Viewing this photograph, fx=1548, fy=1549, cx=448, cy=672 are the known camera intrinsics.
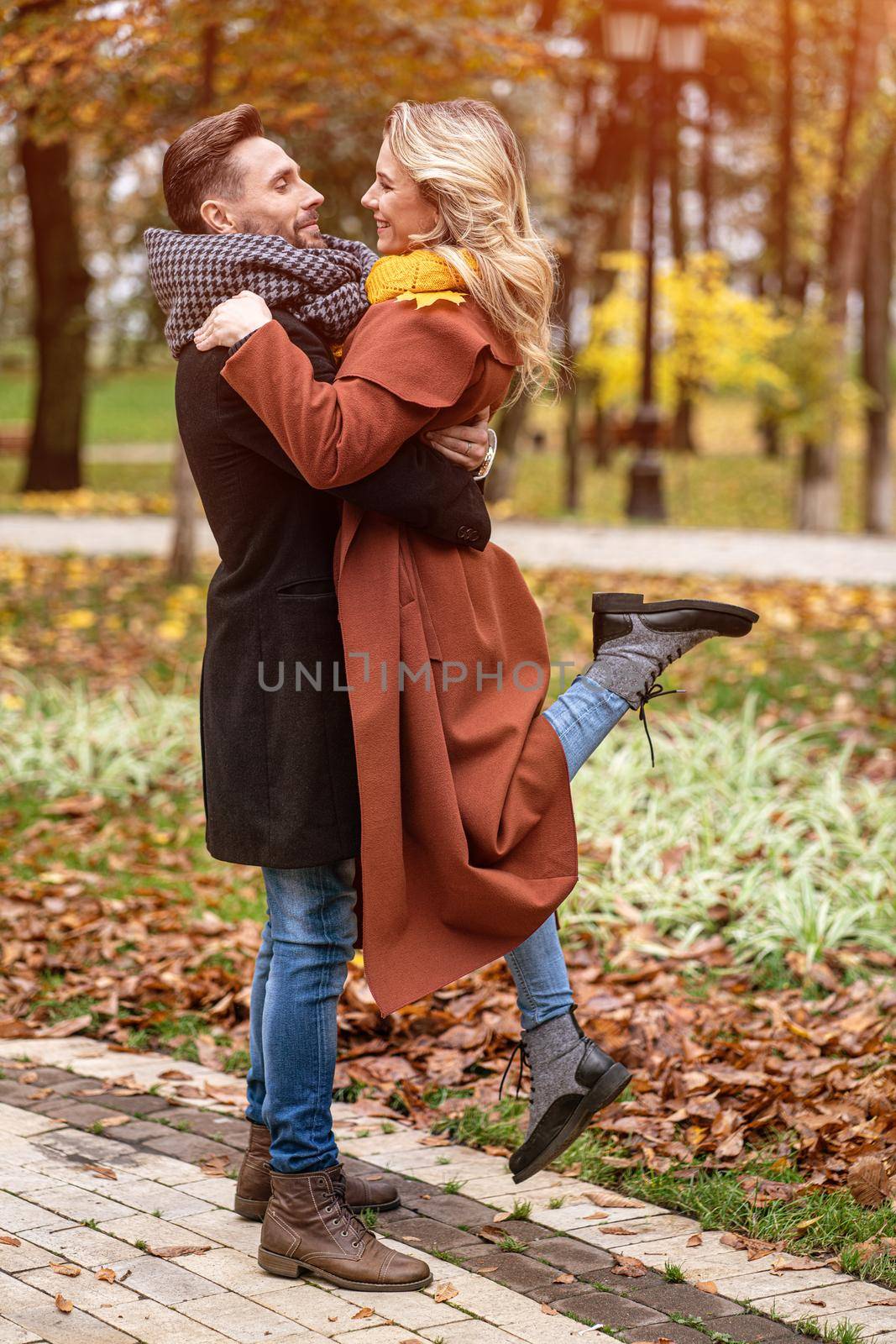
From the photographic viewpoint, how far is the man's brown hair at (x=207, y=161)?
9.32ft

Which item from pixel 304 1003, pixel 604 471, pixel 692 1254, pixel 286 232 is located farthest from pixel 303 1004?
pixel 604 471

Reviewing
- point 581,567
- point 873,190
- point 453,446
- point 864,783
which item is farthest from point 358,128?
point 453,446

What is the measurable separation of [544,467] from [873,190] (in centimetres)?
848

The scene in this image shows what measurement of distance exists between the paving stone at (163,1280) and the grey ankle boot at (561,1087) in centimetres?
67

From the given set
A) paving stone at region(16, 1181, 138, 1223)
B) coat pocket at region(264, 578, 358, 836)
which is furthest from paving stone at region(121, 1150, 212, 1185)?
coat pocket at region(264, 578, 358, 836)

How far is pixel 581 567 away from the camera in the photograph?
12172mm

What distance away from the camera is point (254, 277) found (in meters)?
2.75

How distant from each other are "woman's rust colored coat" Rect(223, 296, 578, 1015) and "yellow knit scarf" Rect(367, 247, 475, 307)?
0.07ft

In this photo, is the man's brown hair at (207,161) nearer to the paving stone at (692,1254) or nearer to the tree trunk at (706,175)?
the paving stone at (692,1254)

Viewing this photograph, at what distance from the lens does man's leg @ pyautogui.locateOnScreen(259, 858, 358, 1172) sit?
2896mm

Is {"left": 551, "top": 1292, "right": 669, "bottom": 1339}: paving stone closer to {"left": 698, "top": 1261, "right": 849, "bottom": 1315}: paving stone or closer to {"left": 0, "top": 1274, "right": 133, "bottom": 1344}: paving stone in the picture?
{"left": 698, "top": 1261, "right": 849, "bottom": 1315}: paving stone

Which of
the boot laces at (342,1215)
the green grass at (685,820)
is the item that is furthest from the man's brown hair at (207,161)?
the green grass at (685,820)

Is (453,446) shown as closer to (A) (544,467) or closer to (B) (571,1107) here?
(B) (571,1107)

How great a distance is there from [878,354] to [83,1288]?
19932 mm
